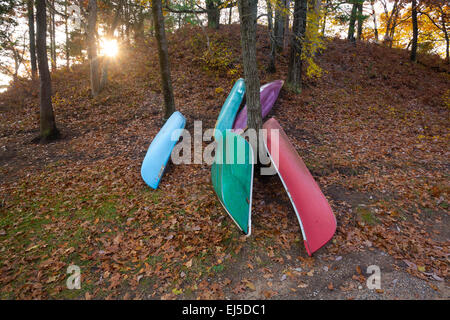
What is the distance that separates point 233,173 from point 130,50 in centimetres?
1368

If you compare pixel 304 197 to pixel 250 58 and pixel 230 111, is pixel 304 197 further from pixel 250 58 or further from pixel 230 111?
pixel 230 111

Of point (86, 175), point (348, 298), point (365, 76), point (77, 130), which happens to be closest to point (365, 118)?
point (365, 76)

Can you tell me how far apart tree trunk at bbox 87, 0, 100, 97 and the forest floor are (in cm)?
100

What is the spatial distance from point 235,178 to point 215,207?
768mm

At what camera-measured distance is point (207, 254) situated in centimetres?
400

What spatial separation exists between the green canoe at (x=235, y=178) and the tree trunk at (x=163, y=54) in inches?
150

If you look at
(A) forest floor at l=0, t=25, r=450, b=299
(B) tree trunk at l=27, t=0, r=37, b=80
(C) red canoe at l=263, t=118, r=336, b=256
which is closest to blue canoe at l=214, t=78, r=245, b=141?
(A) forest floor at l=0, t=25, r=450, b=299

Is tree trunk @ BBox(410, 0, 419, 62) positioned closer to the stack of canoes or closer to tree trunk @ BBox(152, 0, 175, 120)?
the stack of canoes

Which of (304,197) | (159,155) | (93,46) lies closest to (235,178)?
(304,197)

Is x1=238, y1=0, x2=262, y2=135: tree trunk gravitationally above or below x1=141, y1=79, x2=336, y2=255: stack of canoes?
above

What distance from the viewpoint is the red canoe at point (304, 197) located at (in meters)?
4.11

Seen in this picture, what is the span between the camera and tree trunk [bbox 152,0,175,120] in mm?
7294

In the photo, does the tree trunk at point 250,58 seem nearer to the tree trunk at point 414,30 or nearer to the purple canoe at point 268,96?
the purple canoe at point 268,96

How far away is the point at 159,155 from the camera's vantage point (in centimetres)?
630
